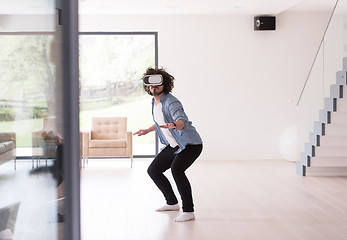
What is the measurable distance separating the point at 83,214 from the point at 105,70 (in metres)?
5.56

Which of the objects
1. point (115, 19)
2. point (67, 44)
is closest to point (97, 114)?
point (115, 19)

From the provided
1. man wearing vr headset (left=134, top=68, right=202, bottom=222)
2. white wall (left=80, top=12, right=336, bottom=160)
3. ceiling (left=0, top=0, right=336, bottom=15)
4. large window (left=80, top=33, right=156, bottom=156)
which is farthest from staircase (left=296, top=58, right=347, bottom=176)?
large window (left=80, top=33, right=156, bottom=156)

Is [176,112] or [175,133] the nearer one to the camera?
[176,112]

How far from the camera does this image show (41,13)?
2688 mm

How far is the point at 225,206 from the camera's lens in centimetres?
645

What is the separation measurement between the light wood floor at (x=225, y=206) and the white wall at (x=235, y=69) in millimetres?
1477

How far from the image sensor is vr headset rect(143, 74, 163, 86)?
5.57 m

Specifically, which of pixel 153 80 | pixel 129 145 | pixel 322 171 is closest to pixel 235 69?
pixel 129 145

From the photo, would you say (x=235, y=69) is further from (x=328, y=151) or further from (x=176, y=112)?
(x=176, y=112)

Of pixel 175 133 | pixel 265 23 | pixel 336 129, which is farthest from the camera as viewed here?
pixel 265 23

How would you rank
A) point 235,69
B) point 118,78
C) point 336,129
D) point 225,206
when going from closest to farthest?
point 225,206 < point 336,129 < point 235,69 < point 118,78

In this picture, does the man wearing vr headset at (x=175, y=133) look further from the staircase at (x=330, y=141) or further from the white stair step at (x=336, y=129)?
the white stair step at (x=336, y=129)

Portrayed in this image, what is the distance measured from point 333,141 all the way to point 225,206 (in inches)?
110

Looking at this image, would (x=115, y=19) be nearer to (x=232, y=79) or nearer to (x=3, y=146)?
(x=232, y=79)
